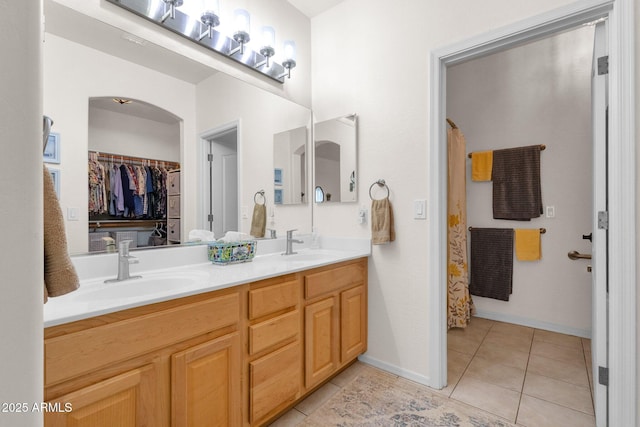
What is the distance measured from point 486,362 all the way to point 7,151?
2.73 meters

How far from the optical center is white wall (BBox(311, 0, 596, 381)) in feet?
6.44

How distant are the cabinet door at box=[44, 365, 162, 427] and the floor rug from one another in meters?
0.87

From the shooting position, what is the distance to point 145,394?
3.52 ft

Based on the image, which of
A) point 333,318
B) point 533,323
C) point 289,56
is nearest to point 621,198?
point 333,318

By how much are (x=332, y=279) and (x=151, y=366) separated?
3.54 ft

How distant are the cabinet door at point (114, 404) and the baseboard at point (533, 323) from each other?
3114 mm

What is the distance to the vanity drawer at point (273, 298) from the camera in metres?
1.44

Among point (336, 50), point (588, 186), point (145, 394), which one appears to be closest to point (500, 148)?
point (588, 186)

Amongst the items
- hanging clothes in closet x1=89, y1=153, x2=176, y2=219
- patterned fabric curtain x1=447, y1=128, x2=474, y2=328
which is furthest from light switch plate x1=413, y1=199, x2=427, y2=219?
hanging clothes in closet x1=89, y1=153, x2=176, y2=219

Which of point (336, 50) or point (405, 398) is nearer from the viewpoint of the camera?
point (405, 398)

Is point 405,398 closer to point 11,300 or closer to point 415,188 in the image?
point 415,188

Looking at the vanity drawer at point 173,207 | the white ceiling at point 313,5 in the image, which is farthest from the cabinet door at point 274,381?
the white ceiling at point 313,5

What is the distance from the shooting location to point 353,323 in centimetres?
212

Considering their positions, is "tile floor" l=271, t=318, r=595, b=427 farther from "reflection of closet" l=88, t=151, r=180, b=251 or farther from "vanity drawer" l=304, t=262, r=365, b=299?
"reflection of closet" l=88, t=151, r=180, b=251
